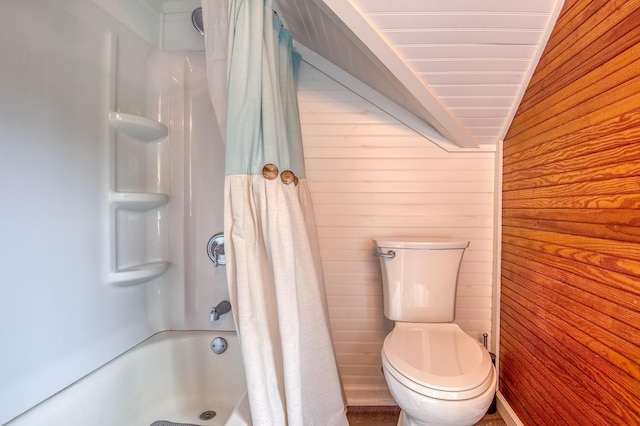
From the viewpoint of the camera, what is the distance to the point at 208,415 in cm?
135

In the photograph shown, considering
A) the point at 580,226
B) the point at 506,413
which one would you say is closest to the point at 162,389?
the point at 506,413

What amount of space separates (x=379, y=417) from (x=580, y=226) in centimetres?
129

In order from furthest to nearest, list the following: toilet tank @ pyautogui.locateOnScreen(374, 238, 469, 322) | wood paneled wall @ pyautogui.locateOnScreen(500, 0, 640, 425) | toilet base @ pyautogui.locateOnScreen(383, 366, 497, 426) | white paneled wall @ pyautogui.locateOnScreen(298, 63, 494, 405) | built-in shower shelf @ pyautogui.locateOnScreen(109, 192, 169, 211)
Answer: white paneled wall @ pyautogui.locateOnScreen(298, 63, 494, 405)
toilet tank @ pyautogui.locateOnScreen(374, 238, 469, 322)
built-in shower shelf @ pyautogui.locateOnScreen(109, 192, 169, 211)
toilet base @ pyautogui.locateOnScreen(383, 366, 497, 426)
wood paneled wall @ pyautogui.locateOnScreen(500, 0, 640, 425)

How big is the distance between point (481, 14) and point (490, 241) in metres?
1.08

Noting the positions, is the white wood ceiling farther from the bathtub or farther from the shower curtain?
the bathtub

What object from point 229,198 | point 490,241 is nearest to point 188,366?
point 229,198

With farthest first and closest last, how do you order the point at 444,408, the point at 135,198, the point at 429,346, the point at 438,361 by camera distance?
1. the point at 135,198
2. the point at 429,346
3. the point at 438,361
4. the point at 444,408

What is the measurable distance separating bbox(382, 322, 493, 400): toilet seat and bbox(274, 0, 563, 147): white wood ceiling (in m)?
0.98

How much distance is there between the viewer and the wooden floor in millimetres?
1418

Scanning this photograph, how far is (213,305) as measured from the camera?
154cm

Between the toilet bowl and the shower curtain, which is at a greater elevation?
the shower curtain

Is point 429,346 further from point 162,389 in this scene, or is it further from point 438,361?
point 162,389

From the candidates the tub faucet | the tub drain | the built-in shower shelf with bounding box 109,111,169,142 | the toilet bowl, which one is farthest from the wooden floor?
the built-in shower shelf with bounding box 109,111,169,142

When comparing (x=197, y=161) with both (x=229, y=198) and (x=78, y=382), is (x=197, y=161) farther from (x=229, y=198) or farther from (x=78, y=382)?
(x=78, y=382)
